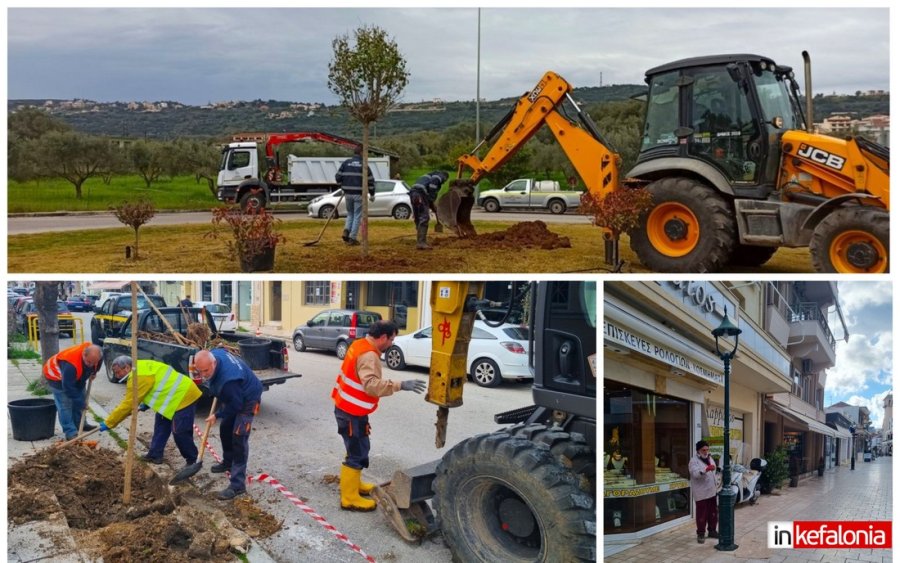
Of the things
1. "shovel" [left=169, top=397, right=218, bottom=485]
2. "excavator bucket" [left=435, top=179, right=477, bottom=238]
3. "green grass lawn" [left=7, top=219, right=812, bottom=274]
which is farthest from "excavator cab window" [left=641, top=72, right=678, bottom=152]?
"shovel" [left=169, top=397, right=218, bottom=485]

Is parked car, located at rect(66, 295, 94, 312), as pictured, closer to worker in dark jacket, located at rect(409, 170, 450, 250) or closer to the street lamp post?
worker in dark jacket, located at rect(409, 170, 450, 250)

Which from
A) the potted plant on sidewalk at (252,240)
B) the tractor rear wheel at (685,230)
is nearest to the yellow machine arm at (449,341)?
the potted plant on sidewalk at (252,240)

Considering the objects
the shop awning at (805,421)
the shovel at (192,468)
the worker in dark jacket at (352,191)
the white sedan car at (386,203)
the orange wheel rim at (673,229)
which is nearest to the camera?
the shovel at (192,468)

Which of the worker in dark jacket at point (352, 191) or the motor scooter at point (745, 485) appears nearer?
the motor scooter at point (745, 485)

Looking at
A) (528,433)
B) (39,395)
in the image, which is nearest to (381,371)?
(528,433)

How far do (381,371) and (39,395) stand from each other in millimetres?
2303

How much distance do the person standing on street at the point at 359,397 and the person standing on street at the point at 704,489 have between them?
2026 mm

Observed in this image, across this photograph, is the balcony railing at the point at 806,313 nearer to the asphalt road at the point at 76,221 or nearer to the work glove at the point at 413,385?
the work glove at the point at 413,385

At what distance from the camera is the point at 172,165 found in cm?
1748

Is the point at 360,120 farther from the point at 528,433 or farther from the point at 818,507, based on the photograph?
the point at 818,507

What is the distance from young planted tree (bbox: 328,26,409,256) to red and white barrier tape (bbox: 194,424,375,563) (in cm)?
319

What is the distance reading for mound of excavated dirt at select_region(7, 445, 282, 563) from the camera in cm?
445

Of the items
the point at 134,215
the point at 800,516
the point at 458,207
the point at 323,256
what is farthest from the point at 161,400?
the point at 458,207

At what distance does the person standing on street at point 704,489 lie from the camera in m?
5.07
